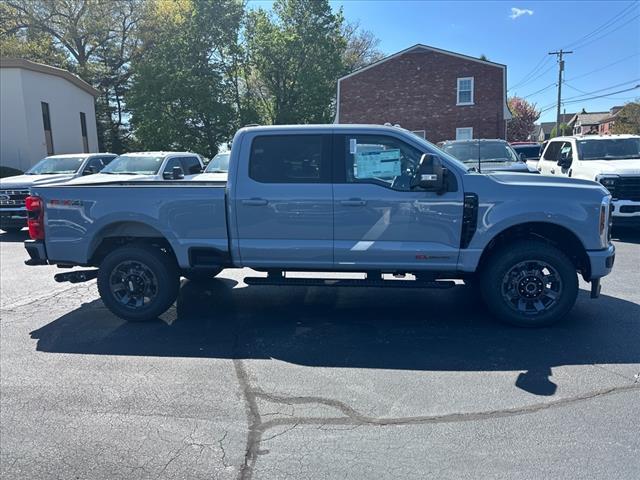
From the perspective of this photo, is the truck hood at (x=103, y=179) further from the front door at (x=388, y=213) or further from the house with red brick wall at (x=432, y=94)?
the house with red brick wall at (x=432, y=94)

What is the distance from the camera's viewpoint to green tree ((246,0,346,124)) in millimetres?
35719

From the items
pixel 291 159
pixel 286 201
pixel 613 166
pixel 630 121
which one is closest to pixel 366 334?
pixel 286 201

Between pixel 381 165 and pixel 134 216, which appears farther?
pixel 134 216

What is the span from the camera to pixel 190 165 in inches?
521

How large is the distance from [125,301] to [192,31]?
31938 mm

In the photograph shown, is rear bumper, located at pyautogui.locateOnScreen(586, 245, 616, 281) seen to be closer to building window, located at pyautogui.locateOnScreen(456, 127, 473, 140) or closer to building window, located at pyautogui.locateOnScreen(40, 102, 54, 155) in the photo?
building window, located at pyautogui.locateOnScreen(40, 102, 54, 155)

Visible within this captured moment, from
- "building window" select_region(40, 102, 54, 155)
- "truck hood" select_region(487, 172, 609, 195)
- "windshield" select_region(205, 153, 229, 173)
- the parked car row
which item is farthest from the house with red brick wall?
"truck hood" select_region(487, 172, 609, 195)

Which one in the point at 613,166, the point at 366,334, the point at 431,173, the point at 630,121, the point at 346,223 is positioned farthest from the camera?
the point at 630,121

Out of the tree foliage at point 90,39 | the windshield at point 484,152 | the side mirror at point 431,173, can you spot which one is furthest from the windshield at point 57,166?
the tree foliage at point 90,39

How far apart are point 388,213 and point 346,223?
45cm

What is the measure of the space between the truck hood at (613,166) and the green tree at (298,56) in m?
26.9

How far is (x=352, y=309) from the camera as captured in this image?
608 centimetres

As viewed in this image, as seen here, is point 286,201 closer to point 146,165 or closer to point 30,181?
point 146,165

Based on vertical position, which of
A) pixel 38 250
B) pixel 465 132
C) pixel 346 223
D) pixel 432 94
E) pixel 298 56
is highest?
pixel 298 56
